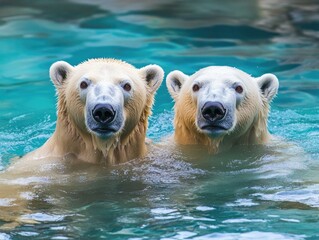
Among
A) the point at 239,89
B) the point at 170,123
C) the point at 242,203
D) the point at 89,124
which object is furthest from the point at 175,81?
the point at 242,203

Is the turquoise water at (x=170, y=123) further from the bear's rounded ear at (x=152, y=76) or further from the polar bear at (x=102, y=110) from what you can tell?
the bear's rounded ear at (x=152, y=76)

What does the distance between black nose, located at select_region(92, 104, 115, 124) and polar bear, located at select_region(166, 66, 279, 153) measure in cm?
71

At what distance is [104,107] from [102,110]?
0.03 metres

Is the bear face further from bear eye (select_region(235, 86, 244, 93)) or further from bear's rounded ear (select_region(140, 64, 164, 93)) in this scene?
bear eye (select_region(235, 86, 244, 93))

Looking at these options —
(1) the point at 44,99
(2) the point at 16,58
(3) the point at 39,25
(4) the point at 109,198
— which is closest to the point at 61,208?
(4) the point at 109,198

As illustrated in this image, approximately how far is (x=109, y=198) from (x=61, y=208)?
379 mm

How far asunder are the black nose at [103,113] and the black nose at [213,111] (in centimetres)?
70

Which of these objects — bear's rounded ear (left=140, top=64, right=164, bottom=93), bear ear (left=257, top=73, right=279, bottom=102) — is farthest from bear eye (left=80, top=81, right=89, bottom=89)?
bear ear (left=257, top=73, right=279, bottom=102)

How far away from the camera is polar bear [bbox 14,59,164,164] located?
629cm

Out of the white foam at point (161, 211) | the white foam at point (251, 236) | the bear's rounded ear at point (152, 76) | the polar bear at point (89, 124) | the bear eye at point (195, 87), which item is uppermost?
the bear's rounded ear at point (152, 76)

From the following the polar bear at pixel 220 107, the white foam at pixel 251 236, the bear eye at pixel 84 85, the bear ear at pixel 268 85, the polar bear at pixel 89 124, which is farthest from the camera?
the bear ear at pixel 268 85

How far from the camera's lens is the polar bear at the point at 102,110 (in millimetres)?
6285

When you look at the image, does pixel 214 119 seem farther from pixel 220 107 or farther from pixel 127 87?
pixel 127 87

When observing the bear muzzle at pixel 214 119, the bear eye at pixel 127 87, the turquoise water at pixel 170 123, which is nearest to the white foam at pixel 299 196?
the turquoise water at pixel 170 123
